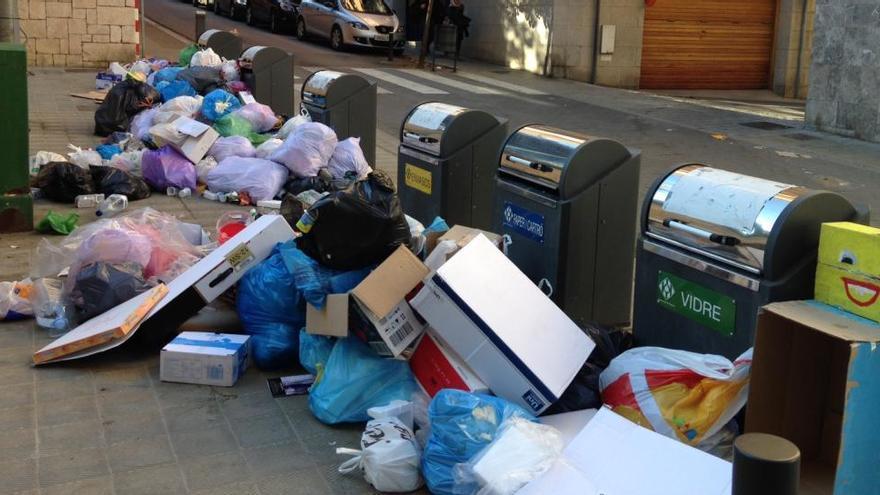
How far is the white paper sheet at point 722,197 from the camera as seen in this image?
12.3 feet

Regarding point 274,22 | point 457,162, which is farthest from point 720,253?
point 274,22

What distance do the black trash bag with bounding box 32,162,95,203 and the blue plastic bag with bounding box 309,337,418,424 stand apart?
4.49m

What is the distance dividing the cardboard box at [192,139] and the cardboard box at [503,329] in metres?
4.92

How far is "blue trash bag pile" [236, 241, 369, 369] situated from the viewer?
4.68 m

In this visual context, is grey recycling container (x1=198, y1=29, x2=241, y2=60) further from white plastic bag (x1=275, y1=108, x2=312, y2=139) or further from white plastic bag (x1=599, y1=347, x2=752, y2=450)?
white plastic bag (x1=599, y1=347, x2=752, y2=450)

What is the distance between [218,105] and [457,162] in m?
4.12

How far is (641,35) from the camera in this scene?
19719 millimetres

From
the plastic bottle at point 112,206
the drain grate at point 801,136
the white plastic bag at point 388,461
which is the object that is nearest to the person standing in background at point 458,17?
the drain grate at point 801,136

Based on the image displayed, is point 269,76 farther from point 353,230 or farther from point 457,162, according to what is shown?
point 353,230

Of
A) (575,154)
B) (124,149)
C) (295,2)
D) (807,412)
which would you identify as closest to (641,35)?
(295,2)

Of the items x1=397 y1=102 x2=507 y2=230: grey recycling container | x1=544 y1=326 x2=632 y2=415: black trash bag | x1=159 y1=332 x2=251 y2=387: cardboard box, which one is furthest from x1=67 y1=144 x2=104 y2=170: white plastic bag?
x1=544 y1=326 x2=632 y2=415: black trash bag

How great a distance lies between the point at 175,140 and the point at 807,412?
251 inches

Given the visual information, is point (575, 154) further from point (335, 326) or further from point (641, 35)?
point (641, 35)

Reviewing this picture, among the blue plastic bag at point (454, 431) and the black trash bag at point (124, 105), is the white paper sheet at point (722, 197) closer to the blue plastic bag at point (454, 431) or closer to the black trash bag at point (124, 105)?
the blue plastic bag at point (454, 431)
